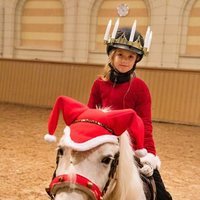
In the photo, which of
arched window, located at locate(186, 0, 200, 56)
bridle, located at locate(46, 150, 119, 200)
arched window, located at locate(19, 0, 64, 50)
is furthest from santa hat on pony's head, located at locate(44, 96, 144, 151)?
arched window, located at locate(19, 0, 64, 50)

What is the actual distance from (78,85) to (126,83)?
328 inches

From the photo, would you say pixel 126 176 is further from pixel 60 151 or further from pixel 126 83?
pixel 126 83

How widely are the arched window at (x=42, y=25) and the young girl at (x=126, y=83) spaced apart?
9.57m

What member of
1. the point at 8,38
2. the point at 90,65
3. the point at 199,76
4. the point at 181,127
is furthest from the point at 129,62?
the point at 8,38

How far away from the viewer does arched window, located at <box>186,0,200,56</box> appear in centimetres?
966

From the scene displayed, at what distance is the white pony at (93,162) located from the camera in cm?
129

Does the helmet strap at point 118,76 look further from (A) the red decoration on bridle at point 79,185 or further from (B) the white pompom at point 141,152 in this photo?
(A) the red decoration on bridle at point 79,185

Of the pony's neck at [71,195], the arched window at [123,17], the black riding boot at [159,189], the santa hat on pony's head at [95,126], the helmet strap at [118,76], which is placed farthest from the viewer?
the arched window at [123,17]

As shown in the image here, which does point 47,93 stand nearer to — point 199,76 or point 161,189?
point 199,76

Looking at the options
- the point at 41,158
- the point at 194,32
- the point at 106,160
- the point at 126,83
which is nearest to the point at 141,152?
the point at 106,160

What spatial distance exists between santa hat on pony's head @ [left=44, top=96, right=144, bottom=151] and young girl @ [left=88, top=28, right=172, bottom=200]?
A: 400 mm

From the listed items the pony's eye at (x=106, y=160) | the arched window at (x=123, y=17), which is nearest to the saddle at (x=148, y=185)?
the pony's eye at (x=106, y=160)

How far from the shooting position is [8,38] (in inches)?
466

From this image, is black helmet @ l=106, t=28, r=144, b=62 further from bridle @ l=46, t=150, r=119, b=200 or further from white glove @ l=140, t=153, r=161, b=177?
bridle @ l=46, t=150, r=119, b=200
